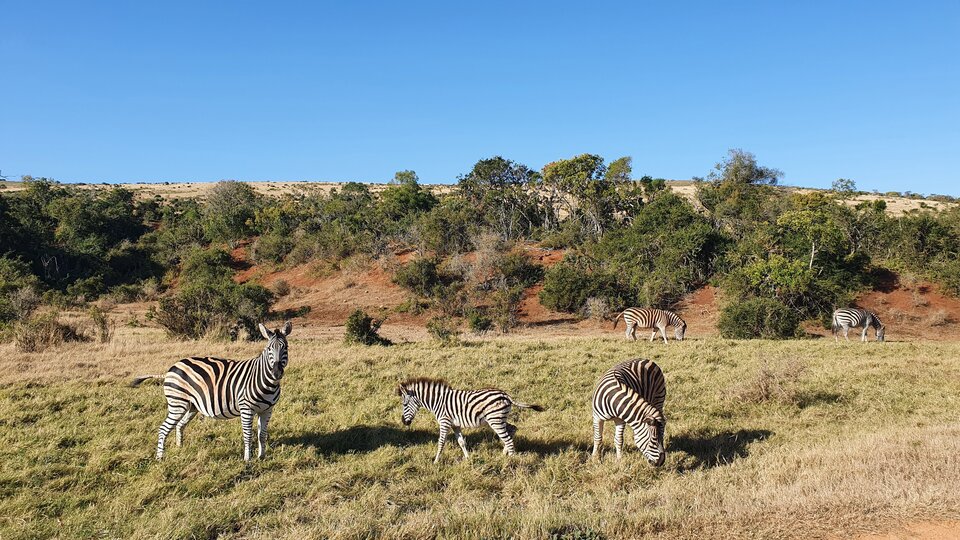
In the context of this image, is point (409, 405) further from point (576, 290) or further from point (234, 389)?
point (576, 290)

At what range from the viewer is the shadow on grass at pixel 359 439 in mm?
9383

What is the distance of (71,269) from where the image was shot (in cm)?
4762

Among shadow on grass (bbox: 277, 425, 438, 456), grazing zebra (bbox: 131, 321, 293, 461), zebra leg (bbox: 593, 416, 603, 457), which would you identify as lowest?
shadow on grass (bbox: 277, 425, 438, 456)

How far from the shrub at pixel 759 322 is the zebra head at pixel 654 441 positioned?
57.8 feet

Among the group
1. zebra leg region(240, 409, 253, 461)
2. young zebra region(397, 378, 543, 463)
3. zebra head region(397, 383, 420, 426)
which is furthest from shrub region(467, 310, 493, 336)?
zebra leg region(240, 409, 253, 461)

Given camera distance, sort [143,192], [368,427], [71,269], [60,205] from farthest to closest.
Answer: [143,192], [60,205], [71,269], [368,427]

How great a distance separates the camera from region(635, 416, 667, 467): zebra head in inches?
324

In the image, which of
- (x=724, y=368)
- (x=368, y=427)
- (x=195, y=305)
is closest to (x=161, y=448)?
(x=368, y=427)

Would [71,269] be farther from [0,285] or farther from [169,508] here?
[169,508]

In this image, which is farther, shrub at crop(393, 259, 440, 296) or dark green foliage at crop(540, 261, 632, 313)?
shrub at crop(393, 259, 440, 296)

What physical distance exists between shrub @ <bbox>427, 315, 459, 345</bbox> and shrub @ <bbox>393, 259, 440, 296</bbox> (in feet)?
15.1

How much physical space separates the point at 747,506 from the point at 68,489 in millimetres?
8415

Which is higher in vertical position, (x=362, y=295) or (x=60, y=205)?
(x=60, y=205)

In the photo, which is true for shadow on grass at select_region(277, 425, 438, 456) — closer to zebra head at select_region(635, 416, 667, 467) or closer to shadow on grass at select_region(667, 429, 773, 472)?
zebra head at select_region(635, 416, 667, 467)
